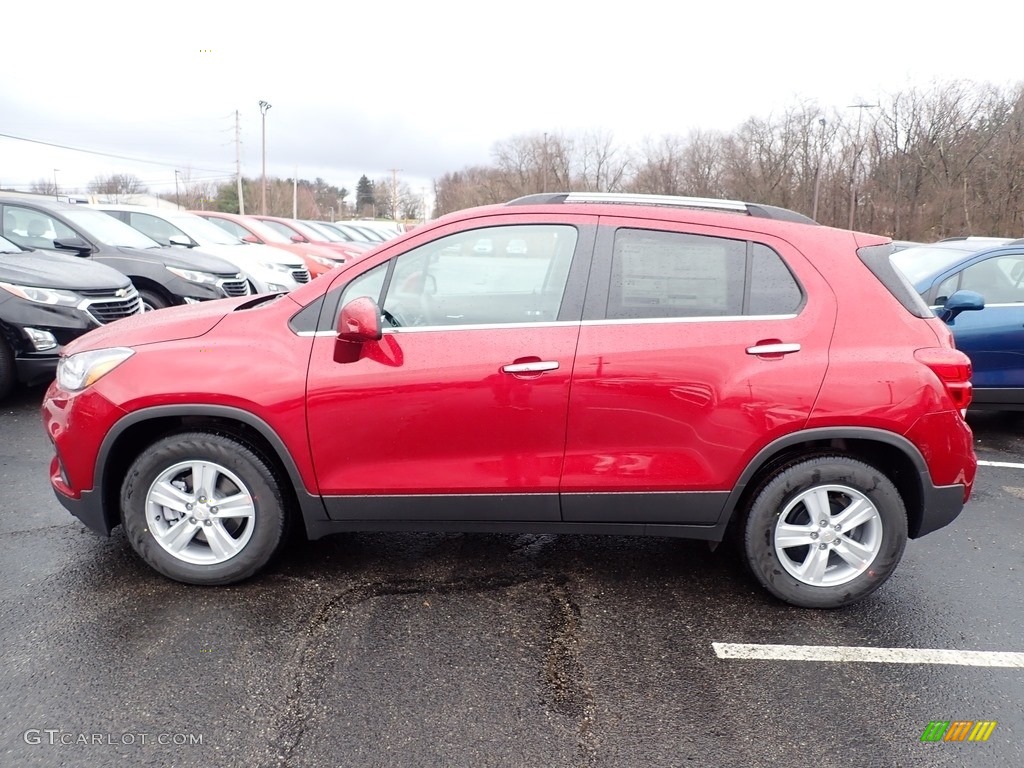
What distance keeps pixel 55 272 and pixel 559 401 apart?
5.71m

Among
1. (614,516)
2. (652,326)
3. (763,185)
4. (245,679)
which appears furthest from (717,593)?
(763,185)

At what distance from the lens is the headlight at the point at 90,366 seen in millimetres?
3111

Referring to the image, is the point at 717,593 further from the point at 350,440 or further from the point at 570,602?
the point at 350,440

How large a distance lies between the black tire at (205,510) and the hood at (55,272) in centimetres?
399

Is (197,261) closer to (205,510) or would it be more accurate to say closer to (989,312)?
(205,510)

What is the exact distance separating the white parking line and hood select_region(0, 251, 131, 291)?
622cm

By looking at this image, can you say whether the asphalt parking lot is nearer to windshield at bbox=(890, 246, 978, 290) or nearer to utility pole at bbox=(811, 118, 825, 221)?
windshield at bbox=(890, 246, 978, 290)

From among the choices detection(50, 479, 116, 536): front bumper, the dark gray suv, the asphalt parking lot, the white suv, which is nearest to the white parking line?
the asphalt parking lot

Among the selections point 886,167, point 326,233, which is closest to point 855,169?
point 886,167

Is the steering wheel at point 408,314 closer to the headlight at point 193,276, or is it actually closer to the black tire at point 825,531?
the black tire at point 825,531

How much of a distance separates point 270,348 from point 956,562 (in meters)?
3.70

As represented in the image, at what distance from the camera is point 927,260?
7.13 metres

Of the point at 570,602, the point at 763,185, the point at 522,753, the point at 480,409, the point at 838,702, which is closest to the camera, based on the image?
the point at 522,753

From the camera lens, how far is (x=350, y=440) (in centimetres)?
305
